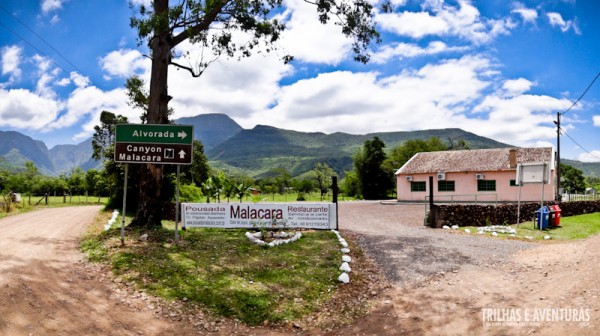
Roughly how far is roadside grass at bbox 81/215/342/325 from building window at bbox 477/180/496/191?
27.8m

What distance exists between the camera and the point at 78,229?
15250 millimetres

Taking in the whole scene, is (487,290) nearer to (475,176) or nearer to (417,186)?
(475,176)

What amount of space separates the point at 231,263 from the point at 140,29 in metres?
8.32

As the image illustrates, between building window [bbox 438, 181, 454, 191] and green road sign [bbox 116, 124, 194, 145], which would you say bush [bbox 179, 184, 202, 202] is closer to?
green road sign [bbox 116, 124, 194, 145]

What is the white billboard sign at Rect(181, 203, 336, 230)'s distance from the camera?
16.1 meters

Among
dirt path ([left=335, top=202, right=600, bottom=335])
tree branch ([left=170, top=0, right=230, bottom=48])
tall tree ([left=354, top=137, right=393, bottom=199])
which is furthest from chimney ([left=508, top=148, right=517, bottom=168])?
tree branch ([left=170, top=0, right=230, bottom=48])

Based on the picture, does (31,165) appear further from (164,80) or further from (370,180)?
(164,80)

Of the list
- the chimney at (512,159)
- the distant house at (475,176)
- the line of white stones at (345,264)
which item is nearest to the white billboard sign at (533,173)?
the line of white stones at (345,264)

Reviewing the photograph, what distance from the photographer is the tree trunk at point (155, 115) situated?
43.5 ft

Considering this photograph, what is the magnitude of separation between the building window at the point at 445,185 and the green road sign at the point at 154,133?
31.2m

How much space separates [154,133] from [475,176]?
1260 inches

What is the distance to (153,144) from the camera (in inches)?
463

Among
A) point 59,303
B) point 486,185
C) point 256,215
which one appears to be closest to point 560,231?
point 256,215

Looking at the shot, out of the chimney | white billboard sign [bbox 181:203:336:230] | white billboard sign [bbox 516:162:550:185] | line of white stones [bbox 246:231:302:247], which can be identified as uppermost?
the chimney
